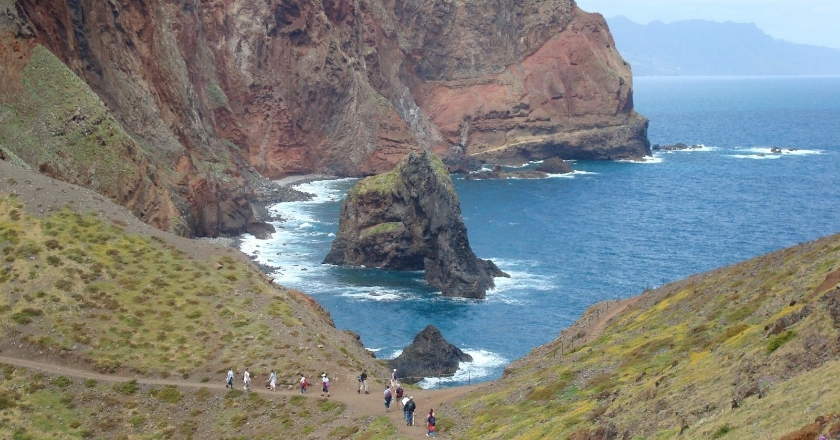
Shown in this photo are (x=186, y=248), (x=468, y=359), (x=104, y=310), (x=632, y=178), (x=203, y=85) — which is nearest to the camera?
(x=104, y=310)

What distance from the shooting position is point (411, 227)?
11225cm

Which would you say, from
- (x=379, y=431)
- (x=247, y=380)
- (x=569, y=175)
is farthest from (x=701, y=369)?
(x=569, y=175)

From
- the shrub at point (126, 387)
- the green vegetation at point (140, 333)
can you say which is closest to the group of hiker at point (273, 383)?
the green vegetation at point (140, 333)

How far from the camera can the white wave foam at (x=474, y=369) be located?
2948 inches

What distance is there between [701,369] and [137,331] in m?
32.2

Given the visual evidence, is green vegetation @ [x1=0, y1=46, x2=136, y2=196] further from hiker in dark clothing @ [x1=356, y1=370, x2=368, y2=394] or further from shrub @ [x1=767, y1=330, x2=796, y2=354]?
shrub @ [x1=767, y1=330, x2=796, y2=354]

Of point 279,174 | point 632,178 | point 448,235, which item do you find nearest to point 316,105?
point 279,174

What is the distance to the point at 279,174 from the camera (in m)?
175

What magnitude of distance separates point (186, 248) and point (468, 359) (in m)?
27.1

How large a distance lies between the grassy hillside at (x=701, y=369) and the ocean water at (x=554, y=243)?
2503cm

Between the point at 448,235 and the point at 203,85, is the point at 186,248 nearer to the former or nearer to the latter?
the point at 448,235

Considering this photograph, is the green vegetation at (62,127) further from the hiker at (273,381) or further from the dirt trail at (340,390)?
the hiker at (273,381)

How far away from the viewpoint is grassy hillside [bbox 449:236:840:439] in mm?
26312

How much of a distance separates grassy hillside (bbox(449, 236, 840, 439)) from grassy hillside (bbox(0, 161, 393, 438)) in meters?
8.86
